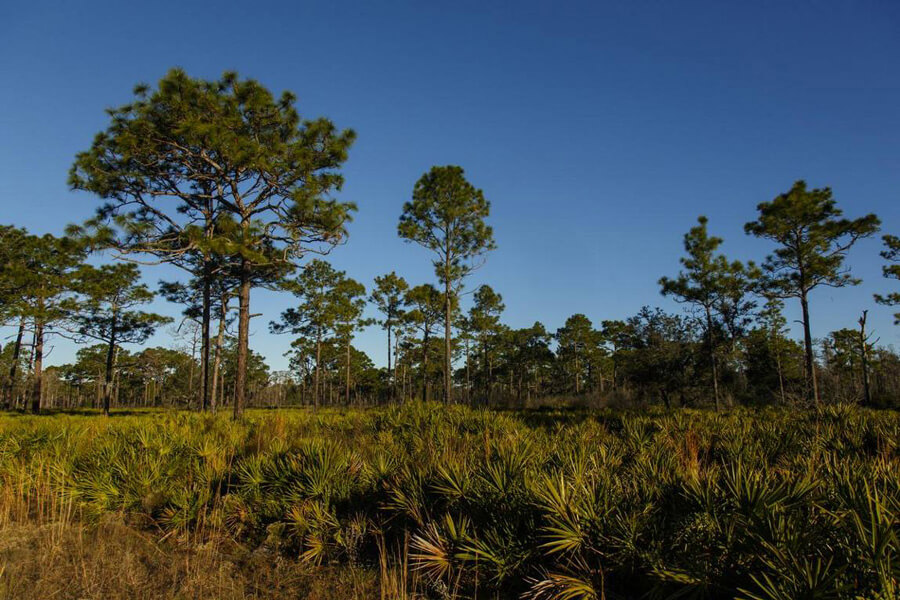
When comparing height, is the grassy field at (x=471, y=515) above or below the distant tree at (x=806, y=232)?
below

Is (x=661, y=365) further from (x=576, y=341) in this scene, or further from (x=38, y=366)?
(x=38, y=366)

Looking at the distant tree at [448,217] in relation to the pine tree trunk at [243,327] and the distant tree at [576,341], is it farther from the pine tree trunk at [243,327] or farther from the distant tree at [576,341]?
the distant tree at [576,341]

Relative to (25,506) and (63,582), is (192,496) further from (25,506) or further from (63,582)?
(25,506)

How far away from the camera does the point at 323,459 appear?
18.8 feet

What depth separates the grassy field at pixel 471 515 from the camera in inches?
110

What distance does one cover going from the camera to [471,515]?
4.13 metres

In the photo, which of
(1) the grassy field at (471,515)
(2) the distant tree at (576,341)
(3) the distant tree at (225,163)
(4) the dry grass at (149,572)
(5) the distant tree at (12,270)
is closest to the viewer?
(1) the grassy field at (471,515)

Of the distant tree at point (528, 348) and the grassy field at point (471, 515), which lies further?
the distant tree at point (528, 348)

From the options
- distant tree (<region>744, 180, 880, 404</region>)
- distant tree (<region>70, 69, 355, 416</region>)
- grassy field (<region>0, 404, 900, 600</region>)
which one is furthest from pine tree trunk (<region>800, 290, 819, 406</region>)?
distant tree (<region>70, 69, 355, 416</region>)

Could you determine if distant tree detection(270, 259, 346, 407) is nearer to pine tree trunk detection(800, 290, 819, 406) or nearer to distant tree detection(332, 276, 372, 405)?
distant tree detection(332, 276, 372, 405)

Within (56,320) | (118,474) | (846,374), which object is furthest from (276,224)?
(846,374)

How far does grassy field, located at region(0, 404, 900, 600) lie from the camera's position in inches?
110

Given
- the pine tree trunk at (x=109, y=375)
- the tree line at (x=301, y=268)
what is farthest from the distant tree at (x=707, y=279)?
the pine tree trunk at (x=109, y=375)

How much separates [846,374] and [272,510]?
64.4 m
